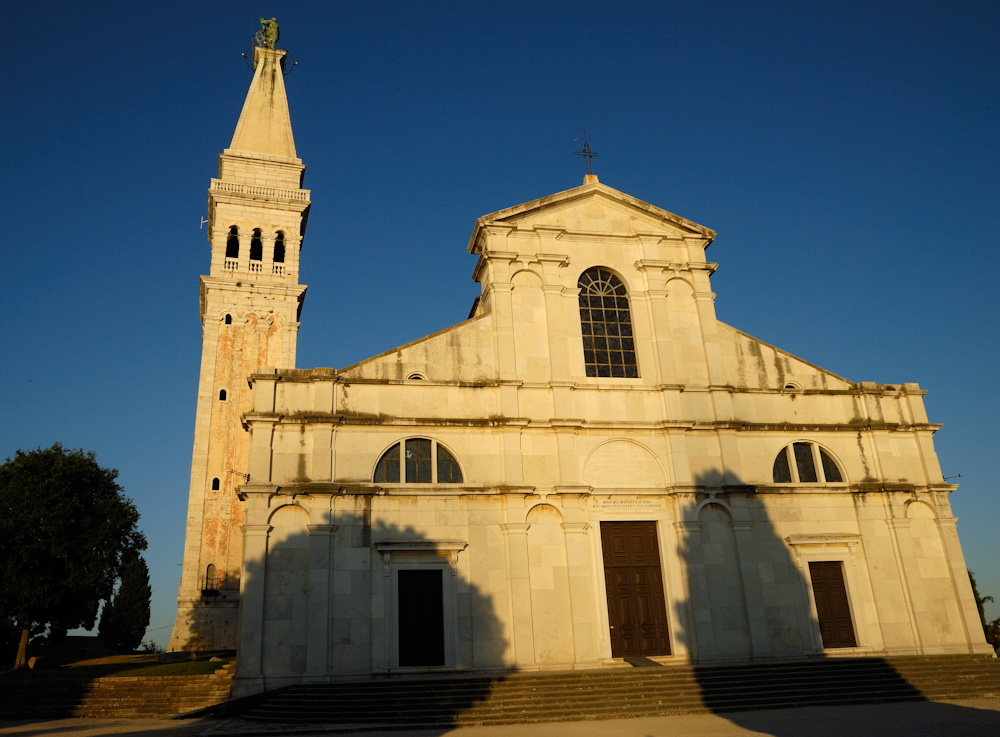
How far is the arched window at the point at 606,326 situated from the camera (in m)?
23.8

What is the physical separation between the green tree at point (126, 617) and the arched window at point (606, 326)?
3268 cm

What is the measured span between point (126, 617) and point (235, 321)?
18701 millimetres

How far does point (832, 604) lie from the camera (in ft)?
72.1

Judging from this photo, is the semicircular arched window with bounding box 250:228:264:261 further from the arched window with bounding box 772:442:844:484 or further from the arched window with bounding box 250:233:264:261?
the arched window with bounding box 772:442:844:484

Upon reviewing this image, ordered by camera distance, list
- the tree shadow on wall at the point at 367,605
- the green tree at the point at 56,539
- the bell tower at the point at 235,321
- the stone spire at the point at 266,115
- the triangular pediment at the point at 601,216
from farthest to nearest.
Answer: the stone spire at the point at 266,115 < the bell tower at the point at 235,321 < the green tree at the point at 56,539 < the triangular pediment at the point at 601,216 < the tree shadow on wall at the point at 367,605

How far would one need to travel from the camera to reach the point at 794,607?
21.6 meters

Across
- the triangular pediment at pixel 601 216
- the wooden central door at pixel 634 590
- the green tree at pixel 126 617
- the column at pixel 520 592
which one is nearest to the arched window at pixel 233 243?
the green tree at pixel 126 617

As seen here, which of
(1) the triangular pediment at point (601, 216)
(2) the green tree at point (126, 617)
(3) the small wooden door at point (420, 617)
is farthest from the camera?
(2) the green tree at point (126, 617)

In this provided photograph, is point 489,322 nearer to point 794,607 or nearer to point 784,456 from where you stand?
point 784,456

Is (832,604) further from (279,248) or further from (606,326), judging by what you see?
(279,248)

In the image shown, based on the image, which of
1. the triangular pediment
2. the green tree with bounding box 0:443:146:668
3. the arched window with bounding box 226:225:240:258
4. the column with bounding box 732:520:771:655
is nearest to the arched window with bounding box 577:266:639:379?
the triangular pediment

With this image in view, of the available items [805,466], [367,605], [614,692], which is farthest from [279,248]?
[614,692]

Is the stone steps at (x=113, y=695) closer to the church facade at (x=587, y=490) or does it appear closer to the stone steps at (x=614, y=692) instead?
the church facade at (x=587, y=490)

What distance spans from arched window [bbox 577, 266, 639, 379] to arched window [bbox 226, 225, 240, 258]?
84.7 feet
